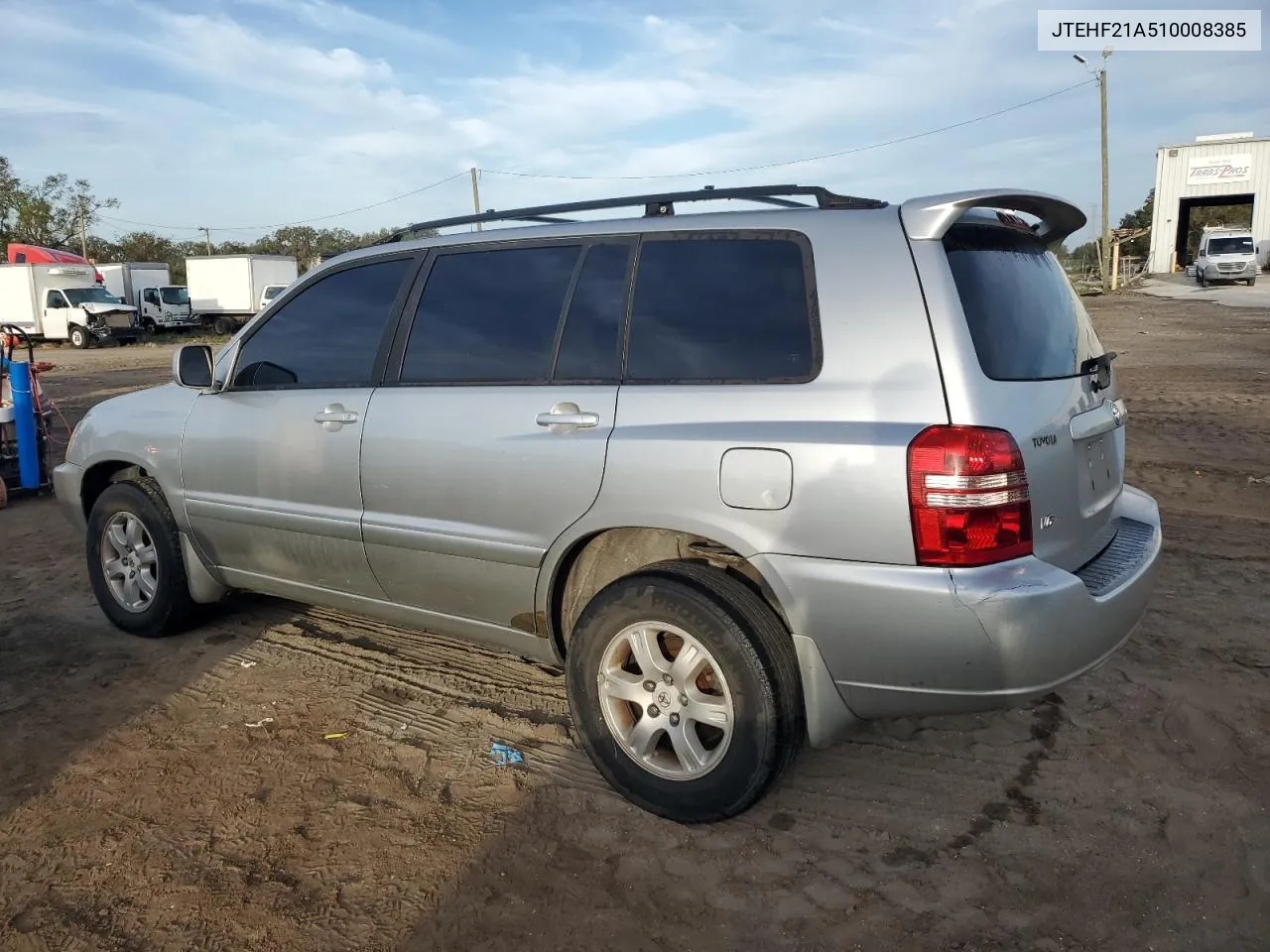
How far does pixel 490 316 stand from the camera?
346 cm

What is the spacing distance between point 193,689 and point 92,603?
1596 millimetres

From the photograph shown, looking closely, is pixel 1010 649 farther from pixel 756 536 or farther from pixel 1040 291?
pixel 1040 291

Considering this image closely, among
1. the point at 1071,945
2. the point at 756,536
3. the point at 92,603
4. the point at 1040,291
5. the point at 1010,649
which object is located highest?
the point at 1040,291

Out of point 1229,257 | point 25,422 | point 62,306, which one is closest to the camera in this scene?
point 25,422

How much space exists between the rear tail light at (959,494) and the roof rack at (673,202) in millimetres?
823

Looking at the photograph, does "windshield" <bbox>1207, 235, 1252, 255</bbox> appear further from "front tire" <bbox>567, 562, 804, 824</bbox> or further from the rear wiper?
"front tire" <bbox>567, 562, 804, 824</bbox>

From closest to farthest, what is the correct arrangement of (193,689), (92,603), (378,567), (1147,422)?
(378,567) < (193,689) < (92,603) < (1147,422)

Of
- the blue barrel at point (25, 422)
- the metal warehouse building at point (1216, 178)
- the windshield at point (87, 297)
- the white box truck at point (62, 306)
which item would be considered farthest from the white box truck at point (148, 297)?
the metal warehouse building at point (1216, 178)

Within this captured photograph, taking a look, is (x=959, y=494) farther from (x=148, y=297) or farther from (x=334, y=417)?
(x=148, y=297)

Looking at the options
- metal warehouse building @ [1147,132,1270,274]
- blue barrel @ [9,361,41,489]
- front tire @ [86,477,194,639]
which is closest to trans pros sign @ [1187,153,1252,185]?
metal warehouse building @ [1147,132,1270,274]

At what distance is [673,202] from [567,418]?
879 millimetres

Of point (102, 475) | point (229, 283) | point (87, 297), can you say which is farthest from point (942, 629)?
point (229, 283)

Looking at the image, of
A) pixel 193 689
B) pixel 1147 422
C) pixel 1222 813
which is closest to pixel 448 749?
pixel 193 689

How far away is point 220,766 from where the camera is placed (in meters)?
3.36
